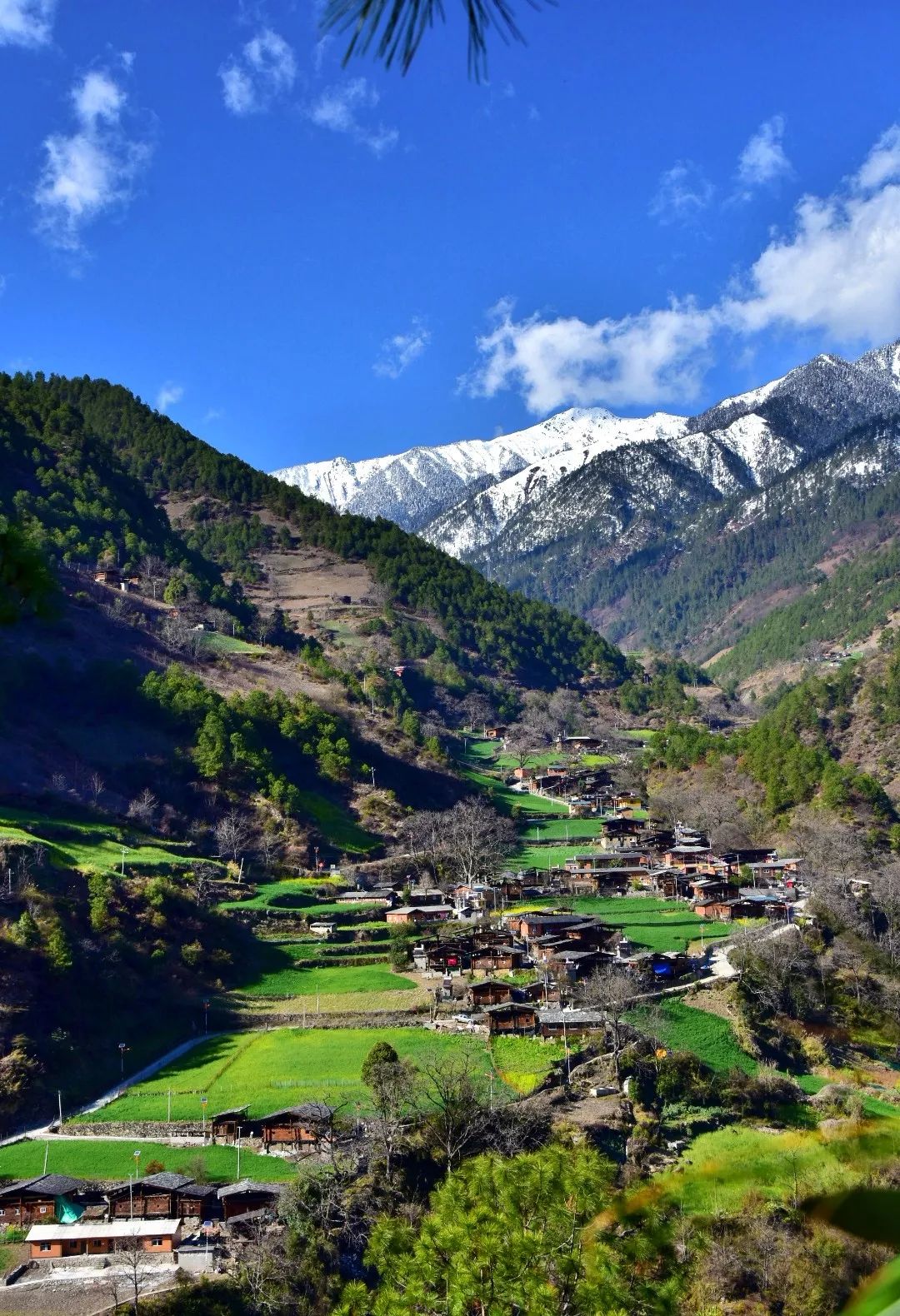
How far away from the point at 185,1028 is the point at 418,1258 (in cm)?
1776

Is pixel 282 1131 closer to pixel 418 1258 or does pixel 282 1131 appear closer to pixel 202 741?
pixel 418 1258

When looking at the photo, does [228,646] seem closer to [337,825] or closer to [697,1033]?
[337,825]

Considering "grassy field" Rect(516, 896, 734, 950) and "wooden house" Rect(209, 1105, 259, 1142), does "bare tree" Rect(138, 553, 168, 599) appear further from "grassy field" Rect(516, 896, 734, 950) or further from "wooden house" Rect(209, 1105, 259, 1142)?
"wooden house" Rect(209, 1105, 259, 1142)

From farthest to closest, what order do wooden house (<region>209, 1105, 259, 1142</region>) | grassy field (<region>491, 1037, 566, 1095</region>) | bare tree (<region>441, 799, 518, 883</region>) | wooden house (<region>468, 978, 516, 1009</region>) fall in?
bare tree (<region>441, 799, 518, 883</region>) → wooden house (<region>468, 978, 516, 1009</region>) → grassy field (<region>491, 1037, 566, 1095</region>) → wooden house (<region>209, 1105, 259, 1142</region>)

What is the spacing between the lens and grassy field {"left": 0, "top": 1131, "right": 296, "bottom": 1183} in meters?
20.1

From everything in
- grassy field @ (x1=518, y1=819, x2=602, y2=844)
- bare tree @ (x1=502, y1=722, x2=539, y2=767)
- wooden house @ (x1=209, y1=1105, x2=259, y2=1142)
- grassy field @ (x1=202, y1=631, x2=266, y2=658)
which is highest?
grassy field @ (x1=202, y1=631, x2=266, y2=658)

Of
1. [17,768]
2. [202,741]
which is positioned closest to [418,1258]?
[17,768]

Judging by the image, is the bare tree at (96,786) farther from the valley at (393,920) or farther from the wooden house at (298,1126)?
the wooden house at (298,1126)

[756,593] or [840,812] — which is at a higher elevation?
[756,593]

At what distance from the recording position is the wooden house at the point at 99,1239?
17672mm

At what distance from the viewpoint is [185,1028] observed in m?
28.1

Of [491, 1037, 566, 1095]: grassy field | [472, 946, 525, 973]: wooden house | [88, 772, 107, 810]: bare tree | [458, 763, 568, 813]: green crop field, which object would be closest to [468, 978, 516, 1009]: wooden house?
[491, 1037, 566, 1095]: grassy field

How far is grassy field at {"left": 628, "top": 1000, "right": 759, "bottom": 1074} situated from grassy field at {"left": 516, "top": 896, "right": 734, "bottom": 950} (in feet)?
16.2

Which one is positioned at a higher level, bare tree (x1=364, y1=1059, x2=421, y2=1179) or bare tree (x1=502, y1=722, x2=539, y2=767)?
bare tree (x1=502, y1=722, x2=539, y2=767)
